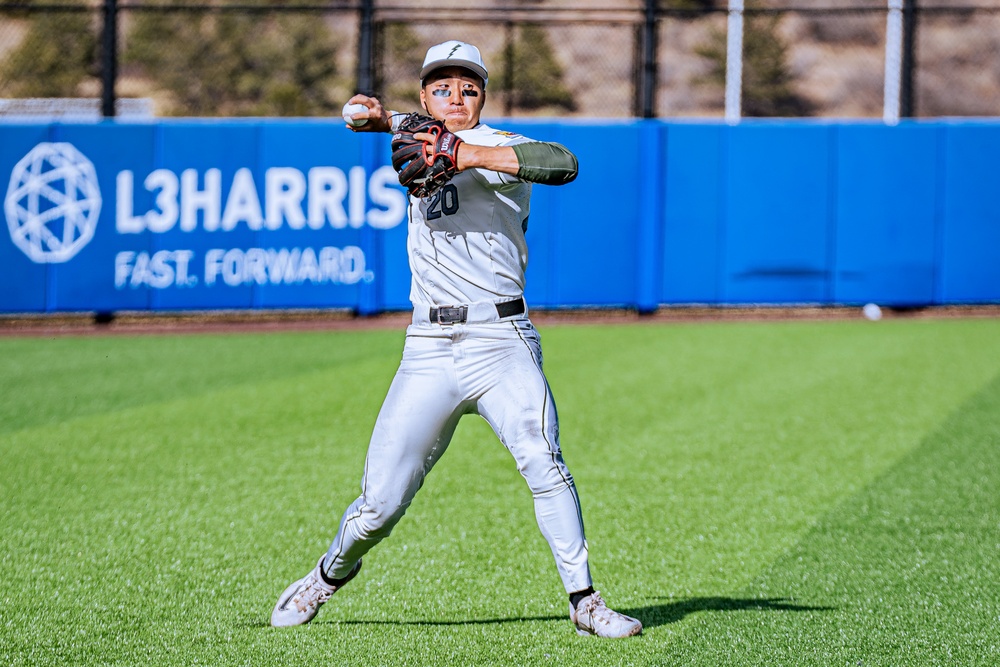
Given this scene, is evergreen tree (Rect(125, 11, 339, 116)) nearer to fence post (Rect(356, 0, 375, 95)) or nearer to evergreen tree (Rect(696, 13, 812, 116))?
evergreen tree (Rect(696, 13, 812, 116))

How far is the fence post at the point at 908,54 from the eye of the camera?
1703 cm

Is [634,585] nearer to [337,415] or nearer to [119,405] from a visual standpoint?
[337,415]

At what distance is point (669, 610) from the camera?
15.5 ft

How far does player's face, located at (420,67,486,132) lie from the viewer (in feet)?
14.4

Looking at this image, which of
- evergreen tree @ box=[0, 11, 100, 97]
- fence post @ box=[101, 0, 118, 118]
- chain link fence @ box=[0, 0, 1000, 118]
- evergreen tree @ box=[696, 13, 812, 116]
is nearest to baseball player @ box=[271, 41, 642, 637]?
fence post @ box=[101, 0, 118, 118]

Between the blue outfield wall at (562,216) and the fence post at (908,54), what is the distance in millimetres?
1688

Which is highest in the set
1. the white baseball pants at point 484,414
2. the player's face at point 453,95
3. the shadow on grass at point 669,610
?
the player's face at point 453,95

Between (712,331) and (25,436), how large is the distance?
27.1 feet

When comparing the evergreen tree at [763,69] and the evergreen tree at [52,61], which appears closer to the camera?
the evergreen tree at [763,69]

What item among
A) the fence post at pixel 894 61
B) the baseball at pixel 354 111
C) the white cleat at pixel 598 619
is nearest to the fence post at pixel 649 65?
the fence post at pixel 894 61

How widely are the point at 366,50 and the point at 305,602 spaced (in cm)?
1230

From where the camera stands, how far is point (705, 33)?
3575 cm

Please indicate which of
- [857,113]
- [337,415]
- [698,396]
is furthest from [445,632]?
[857,113]

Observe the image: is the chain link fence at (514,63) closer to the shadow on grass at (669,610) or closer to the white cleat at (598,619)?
the shadow on grass at (669,610)
